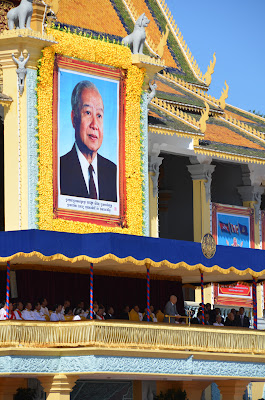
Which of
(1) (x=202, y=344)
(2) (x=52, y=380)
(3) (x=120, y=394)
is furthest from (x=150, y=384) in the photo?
(2) (x=52, y=380)

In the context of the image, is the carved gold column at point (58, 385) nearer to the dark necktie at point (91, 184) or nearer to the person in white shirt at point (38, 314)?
the person in white shirt at point (38, 314)

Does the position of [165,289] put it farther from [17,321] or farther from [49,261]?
[17,321]

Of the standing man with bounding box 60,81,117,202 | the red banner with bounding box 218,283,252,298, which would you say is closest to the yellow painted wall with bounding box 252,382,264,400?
the red banner with bounding box 218,283,252,298

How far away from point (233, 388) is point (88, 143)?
887 cm

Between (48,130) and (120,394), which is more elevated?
(48,130)

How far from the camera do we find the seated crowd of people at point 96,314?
36.9m

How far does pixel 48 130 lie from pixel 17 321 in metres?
6.99

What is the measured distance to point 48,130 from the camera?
39656 mm

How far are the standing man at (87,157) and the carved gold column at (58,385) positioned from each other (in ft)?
20.7

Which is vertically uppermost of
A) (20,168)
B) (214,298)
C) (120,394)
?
(20,168)

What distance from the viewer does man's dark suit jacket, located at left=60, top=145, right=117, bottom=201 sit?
131ft

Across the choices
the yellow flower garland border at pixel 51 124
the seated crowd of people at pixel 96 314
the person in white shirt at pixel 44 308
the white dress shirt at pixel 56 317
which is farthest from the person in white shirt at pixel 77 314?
the yellow flower garland border at pixel 51 124

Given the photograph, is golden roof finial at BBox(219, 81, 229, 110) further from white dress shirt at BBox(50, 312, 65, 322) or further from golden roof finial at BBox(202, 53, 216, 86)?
white dress shirt at BBox(50, 312, 65, 322)

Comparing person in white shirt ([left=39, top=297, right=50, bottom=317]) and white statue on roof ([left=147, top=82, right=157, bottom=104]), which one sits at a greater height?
white statue on roof ([left=147, top=82, right=157, bottom=104])
